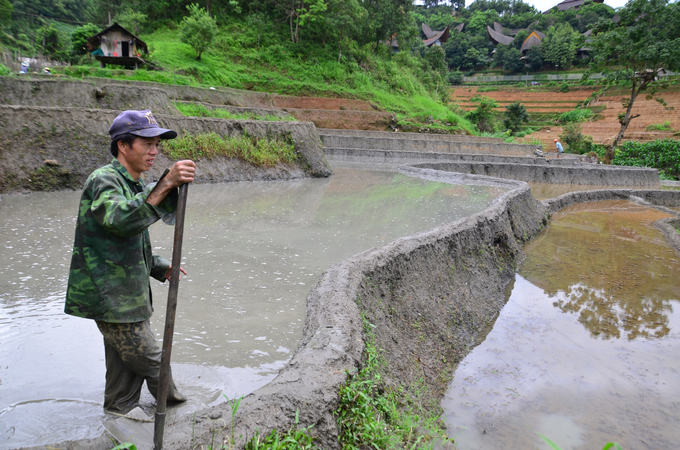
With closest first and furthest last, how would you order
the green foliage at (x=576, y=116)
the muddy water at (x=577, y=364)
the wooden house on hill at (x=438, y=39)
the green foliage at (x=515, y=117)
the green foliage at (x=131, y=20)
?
the muddy water at (x=577, y=364), the green foliage at (x=131, y=20), the green foliage at (x=515, y=117), the green foliage at (x=576, y=116), the wooden house on hill at (x=438, y=39)

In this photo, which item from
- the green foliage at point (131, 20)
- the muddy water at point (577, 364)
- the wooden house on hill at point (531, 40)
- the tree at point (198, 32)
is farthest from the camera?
the wooden house on hill at point (531, 40)

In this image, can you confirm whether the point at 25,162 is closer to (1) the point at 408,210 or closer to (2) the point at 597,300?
(1) the point at 408,210

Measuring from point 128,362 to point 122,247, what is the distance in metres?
0.53

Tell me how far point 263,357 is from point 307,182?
28.1 ft

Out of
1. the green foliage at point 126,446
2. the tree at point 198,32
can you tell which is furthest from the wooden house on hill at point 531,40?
the green foliage at point 126,446

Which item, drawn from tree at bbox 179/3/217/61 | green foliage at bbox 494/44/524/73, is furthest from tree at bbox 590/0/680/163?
green foliage at bbox 494/44/524/73

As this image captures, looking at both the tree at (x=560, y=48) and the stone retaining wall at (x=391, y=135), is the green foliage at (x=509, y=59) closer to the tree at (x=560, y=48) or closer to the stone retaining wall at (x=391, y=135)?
the tree at (x=560, y=48)

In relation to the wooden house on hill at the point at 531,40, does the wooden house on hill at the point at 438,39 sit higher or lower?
higher

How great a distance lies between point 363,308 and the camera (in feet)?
10.2

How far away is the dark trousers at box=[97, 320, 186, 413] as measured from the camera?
194cm

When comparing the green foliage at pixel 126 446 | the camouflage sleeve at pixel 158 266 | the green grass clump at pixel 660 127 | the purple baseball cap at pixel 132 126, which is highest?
the green grass clump at pixel 660 127

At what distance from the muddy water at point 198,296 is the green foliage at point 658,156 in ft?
58.9

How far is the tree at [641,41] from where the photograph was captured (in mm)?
21016

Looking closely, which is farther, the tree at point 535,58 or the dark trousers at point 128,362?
the tree at point 535,58
